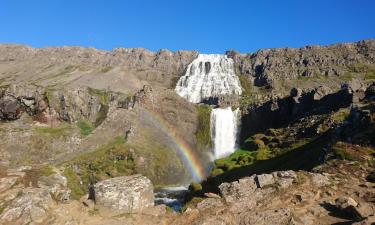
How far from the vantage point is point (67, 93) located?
156 m

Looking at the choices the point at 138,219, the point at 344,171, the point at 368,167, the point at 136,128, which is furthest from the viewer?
the point at 136,128

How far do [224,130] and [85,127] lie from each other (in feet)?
159

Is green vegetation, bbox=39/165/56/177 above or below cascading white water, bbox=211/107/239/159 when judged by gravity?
above

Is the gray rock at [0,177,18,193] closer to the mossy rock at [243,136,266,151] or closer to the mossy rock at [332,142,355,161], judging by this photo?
the mossy rock at [332,142,355,161]

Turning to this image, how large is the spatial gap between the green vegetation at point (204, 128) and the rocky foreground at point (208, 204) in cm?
12388

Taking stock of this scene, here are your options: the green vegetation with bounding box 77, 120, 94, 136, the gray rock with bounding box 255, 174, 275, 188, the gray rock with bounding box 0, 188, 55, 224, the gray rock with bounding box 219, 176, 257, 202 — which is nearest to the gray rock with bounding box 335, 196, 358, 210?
the gray rock with bounding box 255, 174, 275, 188

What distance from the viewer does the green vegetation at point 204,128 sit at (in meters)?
149

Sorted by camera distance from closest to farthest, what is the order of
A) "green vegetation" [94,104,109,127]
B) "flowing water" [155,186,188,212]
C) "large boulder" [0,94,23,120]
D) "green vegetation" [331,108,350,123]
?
"flowing water" [155,186,188,212], "green vegetation" [331,108,350,123], "large boulder" [0,94,23,120], "green vegetation" [94,104,109,127]

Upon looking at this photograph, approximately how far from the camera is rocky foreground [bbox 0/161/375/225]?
19.9 m

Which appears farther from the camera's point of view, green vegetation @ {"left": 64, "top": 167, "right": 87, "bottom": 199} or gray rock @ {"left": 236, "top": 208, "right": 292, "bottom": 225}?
green vegetation @ {"left": 64, "top": 167, "right": 87, "bottom": 199}

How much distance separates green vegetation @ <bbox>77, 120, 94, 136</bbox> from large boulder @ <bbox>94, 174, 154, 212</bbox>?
121 m

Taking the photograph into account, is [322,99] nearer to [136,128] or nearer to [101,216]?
[136,128]

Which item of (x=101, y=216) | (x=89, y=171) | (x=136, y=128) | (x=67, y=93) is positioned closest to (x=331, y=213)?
(x=101, y=216)

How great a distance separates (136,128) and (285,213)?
11328 centimetres
